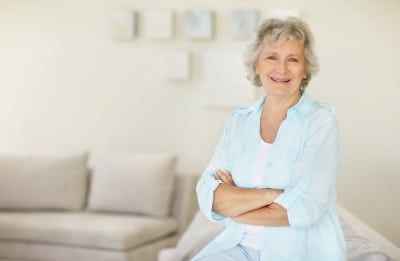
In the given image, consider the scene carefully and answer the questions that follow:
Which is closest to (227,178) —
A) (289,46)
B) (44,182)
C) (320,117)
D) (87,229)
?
(320,117)

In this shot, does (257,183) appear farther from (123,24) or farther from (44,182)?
(123,24)

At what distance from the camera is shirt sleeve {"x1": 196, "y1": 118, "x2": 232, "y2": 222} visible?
2500 millimetres

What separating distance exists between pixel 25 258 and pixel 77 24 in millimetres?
2080

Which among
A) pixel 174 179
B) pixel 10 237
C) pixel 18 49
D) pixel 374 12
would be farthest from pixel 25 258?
pixel 374 12

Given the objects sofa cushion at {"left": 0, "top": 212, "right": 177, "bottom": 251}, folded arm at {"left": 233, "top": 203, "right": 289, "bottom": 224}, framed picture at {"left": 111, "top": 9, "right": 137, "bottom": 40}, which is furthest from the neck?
framed picture at {"left": 111, "top": 9, "right": 137, "bottom": 40}

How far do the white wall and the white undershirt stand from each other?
3298 millimetres

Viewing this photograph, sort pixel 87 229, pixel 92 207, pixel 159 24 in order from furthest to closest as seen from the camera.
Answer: pixel 159 24, pixel 92 207, pixel 87 229

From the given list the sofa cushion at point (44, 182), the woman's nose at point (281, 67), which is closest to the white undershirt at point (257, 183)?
the woman's nose at point (281, 67)

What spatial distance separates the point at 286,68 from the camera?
8.11 ft

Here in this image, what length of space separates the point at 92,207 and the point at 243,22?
5.94 ft

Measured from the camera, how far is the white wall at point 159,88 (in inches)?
220

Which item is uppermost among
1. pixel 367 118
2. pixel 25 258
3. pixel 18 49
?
pixel 18 49

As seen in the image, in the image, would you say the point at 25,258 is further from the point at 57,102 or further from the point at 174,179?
the point at 57,102

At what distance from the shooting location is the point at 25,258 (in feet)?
16.6
